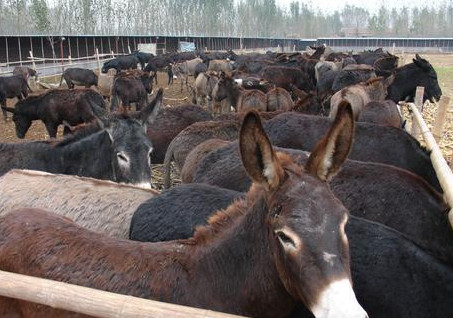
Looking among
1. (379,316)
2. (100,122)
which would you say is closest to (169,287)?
(379,316)

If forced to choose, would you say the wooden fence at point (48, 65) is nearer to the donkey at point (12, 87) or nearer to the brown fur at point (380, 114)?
the donkey at point (12, 87)

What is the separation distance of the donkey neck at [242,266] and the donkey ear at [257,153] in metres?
0.17

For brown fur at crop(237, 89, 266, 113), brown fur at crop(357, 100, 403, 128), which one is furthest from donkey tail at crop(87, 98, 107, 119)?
brown fur at crop(237, 89, 266, 113)

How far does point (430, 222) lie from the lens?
4230 millimetres

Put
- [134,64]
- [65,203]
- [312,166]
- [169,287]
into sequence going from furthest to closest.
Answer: [134,64], [65,203], [169,287], [312,166]

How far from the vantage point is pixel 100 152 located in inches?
233

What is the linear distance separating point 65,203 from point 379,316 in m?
3.44

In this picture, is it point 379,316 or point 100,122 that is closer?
point 379,316

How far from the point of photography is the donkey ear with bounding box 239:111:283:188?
90.4 inches

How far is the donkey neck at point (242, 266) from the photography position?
98.6 inches

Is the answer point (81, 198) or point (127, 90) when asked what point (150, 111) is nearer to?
point (81, 198)

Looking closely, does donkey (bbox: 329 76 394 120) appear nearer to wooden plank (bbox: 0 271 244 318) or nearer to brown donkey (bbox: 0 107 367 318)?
brown donkey (bbox: 0 107 367 318)

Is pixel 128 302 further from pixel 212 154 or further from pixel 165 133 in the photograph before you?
pixel 165 133

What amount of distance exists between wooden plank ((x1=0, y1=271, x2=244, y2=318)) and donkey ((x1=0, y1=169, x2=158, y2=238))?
2.39m
